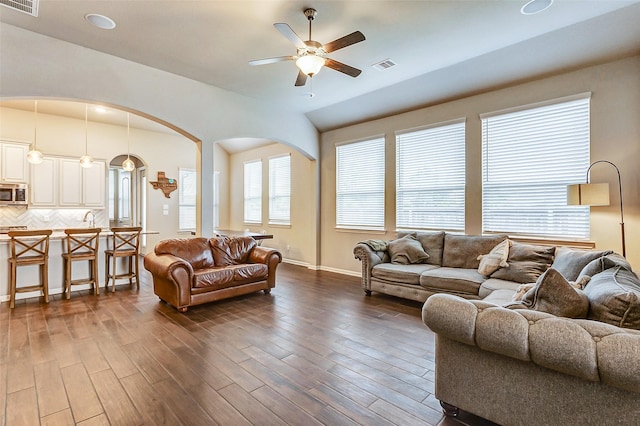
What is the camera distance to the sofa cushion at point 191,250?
14.4ft

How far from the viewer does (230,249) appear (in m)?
4.95

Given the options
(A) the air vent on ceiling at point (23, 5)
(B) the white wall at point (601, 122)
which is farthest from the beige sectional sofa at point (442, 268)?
(A) the air vent on ceiling at point (23, 5)

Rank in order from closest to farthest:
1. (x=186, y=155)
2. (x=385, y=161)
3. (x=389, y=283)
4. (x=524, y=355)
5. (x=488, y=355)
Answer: (x=524, y=355)
(x=488, y=355)
(x=389, y=283)
(x=385, y=161)
(x=186, y=155)

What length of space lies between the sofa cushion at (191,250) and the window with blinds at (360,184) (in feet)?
9.22

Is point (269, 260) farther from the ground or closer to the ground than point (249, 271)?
farther from the ground

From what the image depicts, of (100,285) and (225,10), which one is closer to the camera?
(225,10)

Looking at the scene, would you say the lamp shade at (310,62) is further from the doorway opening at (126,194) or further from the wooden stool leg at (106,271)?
the doorway opening at (126,194)

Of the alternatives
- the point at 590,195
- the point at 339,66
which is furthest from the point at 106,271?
the point at 590,195

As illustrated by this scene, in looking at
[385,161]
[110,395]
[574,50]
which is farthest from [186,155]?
[574,50]

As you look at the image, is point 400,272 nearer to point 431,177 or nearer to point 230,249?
point 431,177

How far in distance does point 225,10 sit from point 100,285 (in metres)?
4.70

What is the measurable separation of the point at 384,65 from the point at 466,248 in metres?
2.80

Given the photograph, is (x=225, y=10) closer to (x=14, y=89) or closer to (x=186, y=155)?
(x=14, y=89)

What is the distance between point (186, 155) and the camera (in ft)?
27.6
